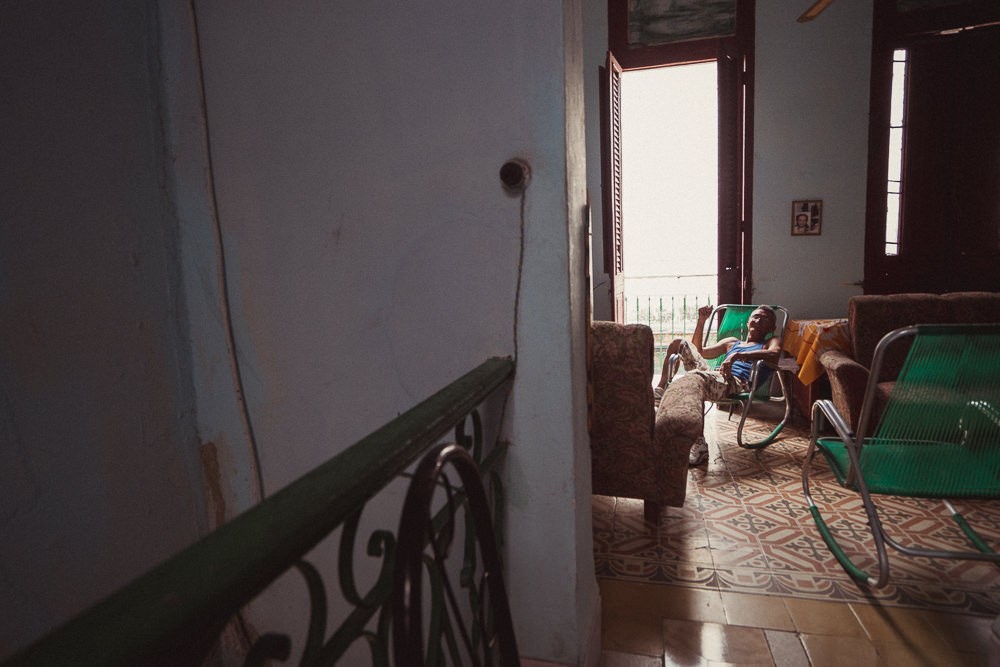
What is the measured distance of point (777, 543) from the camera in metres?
2.30

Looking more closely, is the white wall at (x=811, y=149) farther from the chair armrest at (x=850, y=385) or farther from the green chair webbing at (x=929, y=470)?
the green chair webbing at (x=929, y=470)

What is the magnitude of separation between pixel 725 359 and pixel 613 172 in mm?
1707

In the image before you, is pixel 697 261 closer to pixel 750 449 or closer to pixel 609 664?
pixel 750 449

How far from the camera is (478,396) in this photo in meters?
1.07

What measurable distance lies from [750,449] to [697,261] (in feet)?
19.4

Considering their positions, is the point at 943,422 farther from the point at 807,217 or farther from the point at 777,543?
the point at 807,217

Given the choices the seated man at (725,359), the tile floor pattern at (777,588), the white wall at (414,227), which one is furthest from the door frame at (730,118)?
the white wall at (414,227)

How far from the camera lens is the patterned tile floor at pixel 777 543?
1.97 meters

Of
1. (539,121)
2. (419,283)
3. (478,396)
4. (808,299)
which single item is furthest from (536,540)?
(808,299)

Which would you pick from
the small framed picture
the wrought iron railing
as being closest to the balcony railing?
the small framed picture

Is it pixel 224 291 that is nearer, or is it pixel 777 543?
pixel 224 291

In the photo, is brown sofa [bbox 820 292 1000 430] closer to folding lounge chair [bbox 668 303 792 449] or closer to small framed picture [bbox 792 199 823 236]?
folding lounge chair [bbox 668 303 792 449]

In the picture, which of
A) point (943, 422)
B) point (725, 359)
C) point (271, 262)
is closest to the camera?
point (271, 262)

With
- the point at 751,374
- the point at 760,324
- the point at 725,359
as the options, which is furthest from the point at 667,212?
the point at 725,359
